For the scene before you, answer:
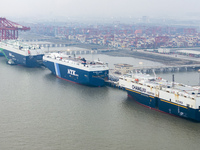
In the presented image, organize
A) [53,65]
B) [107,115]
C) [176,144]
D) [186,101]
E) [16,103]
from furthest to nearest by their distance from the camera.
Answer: [53,65], [16,103], [107,115], [186,101], [176,144]

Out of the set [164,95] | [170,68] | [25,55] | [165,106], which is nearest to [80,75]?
[164,95]

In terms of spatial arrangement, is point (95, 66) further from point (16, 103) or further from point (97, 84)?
point (16, 103)

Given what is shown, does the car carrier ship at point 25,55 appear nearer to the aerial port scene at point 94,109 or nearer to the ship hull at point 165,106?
the aerial port scene at point 94,109

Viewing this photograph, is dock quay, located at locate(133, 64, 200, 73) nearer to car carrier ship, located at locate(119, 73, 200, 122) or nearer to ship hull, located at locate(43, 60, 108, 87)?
ship hull, located at locate(43, 60, 108, 87)

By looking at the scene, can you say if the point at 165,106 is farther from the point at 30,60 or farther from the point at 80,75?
the point at 30,60

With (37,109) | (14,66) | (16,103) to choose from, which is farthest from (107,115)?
(14,66)

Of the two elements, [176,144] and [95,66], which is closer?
[176,144]

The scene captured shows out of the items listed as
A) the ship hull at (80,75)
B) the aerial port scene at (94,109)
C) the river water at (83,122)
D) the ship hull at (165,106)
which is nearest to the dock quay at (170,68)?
the aerial port scene at (94,109)
